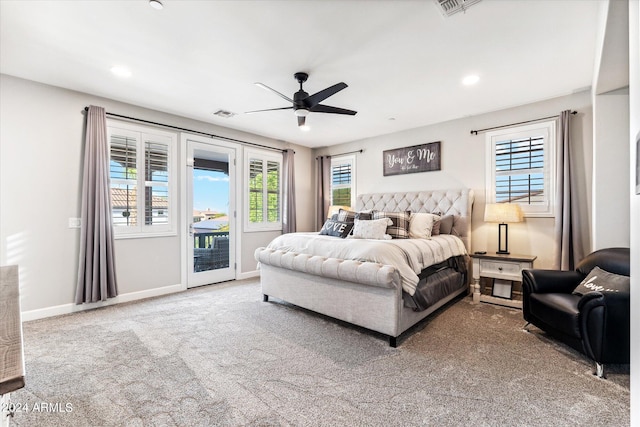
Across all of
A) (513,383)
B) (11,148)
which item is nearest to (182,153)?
(11,148)

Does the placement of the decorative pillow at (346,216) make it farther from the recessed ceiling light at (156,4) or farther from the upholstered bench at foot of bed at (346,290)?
the recessed ceiling light at (156,4)

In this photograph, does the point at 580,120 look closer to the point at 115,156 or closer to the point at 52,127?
the point at 115,156

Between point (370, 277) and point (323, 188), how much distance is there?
3.88 metres

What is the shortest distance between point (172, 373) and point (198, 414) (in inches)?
23.0

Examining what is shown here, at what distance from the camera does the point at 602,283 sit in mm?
2436

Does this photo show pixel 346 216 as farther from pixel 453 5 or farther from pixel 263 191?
pixel 453 5

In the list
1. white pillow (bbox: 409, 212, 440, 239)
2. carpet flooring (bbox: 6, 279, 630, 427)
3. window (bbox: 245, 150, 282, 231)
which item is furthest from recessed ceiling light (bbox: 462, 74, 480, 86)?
window (bbox: 245, 150, 282, 231)

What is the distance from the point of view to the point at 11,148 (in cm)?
323

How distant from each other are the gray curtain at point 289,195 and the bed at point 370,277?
2010mm

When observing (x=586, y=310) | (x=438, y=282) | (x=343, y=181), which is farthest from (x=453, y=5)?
(x=343, y=181)

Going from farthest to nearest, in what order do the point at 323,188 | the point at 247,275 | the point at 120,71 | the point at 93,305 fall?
1. the point at 323,188
2. the point at 247,275
3. the point at 93,305
4. the point at 120,71

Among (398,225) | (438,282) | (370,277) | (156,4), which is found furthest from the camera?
(398,225)

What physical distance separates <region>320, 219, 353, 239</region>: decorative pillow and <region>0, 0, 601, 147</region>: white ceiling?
1650 millimetres

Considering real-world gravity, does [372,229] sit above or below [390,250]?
above
